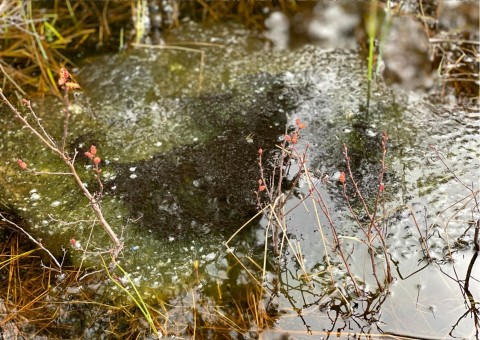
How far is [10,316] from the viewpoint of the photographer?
2197mm

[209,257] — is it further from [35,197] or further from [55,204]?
[35,197]

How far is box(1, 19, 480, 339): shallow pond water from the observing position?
215cm

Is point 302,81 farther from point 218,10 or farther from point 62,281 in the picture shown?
point 62,281

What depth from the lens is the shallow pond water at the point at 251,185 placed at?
2.15 metres

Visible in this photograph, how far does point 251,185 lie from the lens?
103 inches

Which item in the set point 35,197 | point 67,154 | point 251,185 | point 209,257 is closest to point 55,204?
point 35,197

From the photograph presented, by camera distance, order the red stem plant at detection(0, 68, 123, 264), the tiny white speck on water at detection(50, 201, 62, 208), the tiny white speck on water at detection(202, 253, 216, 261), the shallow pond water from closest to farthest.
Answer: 1. the red stem plant at detection(0, 68, 123, 264)
2. the shallow pond water
3. the tiny white speck on water at detection(202, 253, 216, 261)
4. the tiny white speck on water at detection(50, 201, 62, 208)

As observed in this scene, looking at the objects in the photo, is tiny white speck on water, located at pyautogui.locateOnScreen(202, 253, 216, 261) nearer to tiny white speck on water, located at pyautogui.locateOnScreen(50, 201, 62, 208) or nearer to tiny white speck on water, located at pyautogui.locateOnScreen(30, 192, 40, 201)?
tiny white speck on water, located at pyautogui.locateOnScreen(50, 201, 62, 208)

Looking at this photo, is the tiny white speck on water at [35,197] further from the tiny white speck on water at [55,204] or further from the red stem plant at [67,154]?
the red stem plant at [67,154]

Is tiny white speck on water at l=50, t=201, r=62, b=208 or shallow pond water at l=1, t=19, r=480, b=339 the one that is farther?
tiny white speck on water at l=50, t=201, r=62, b=208

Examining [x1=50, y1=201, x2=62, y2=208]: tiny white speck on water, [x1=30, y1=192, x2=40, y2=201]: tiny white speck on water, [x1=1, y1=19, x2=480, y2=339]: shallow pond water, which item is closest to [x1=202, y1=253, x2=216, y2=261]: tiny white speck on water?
[x1=1, y1=19, x2=480, y2=339]: shallow pond water

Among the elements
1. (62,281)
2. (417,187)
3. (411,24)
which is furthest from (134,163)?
(411,24)

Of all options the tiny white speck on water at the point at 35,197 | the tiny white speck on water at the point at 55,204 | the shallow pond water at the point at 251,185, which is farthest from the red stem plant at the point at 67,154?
the tiny white speck on water at the point at 35,197

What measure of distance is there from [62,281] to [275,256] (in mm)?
1048
